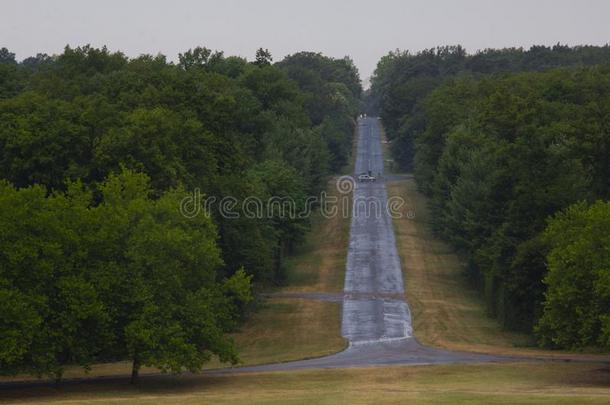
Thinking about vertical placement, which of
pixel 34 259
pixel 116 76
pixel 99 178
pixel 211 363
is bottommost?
Answer: pixel 211 363

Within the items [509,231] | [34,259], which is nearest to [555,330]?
[509,231]

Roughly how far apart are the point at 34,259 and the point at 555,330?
2799 cm

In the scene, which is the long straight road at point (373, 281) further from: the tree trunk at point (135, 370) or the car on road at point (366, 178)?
the tree trunk at point (135, 370)

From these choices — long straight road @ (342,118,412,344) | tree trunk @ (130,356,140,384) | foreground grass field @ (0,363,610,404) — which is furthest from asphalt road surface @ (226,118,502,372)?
tree trunk @ (130,356,140,384)

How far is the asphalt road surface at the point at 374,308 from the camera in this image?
67.8 meters

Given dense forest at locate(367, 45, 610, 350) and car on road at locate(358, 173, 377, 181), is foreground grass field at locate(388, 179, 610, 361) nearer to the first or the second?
dense forest at locate(367, 45, 610, 350)

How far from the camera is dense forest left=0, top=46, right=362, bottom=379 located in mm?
56875

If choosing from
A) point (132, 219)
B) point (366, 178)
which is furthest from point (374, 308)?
point (366, 178)

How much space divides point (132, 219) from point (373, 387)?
55.3ft

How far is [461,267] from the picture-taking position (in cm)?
10800

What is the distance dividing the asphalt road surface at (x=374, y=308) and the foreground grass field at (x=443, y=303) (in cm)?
111

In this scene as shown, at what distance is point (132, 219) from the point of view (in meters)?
62.0

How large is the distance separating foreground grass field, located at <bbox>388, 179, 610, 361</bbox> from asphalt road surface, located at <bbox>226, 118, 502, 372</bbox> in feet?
3.64

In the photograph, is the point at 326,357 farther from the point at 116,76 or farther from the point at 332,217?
the point at 332,217
